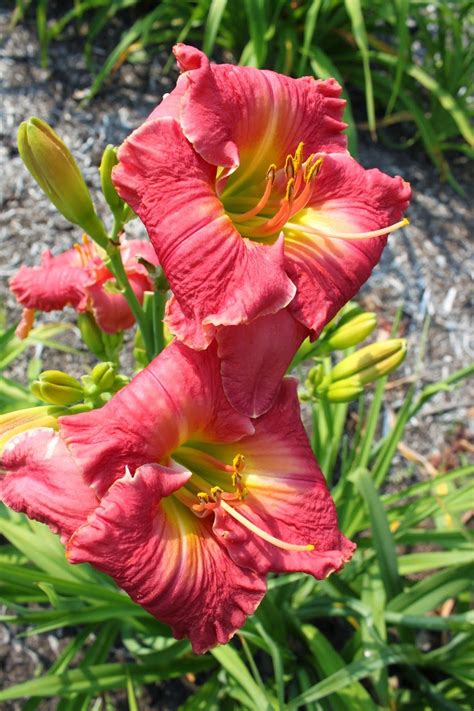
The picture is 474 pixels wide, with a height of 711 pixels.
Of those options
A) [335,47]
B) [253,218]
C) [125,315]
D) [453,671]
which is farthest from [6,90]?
[453,671]

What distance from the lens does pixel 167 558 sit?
819 mm

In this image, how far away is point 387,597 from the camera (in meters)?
1.41

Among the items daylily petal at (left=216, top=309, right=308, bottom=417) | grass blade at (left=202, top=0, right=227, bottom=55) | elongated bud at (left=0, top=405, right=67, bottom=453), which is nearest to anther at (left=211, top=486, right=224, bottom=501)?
daylily petal at (left=216, top=309, right=308, bottom=417)

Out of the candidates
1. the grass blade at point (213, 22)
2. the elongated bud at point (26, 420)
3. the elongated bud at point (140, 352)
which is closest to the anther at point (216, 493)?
the elongated bud at point (26, 420)

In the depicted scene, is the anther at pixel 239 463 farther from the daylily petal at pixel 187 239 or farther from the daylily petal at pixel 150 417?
the daylily petal at pixel 187 239

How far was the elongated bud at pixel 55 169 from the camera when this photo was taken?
34.9 inches

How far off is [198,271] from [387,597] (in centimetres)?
92

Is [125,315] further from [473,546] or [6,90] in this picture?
[6,90]

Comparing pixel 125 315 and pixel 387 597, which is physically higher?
pixel 125 315

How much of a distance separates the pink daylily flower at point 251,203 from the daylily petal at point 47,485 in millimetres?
192

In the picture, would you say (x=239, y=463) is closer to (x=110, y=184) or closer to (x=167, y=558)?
(x=167, y=558)

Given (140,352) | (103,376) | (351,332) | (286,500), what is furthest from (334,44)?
(286,500)

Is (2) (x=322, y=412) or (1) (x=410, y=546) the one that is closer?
(2) (x=322, y=412)

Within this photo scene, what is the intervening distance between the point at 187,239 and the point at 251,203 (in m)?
0.24
